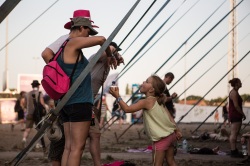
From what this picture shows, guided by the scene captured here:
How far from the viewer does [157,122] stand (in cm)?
477

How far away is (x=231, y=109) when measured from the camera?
28.2 ft

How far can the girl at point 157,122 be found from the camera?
4684 mm

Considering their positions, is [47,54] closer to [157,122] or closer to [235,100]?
[157,122]

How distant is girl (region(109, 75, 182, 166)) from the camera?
468 centimetres

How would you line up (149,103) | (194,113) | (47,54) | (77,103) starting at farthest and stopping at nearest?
(194,113) < (149,103) < (47,54) < (77,103)

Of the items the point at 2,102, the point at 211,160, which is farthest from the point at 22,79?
the point at 211,160

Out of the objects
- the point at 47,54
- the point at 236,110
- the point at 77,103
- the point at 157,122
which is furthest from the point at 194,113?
the point at 77,103

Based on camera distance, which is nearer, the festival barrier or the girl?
the girl

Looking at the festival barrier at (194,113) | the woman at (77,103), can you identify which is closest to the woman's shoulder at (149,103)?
the woman at (77,103)

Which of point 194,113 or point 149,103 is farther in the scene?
point 194,113

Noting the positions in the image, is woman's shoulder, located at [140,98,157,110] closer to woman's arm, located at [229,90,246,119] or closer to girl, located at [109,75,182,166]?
girl, located at [109,75,182,166]

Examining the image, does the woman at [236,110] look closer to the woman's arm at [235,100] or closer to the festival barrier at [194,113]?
the woman's arm at [235,100]

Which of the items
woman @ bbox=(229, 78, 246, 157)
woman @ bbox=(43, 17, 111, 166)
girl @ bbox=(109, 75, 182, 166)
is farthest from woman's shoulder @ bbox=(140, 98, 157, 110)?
woman @ bbox=(229, 78, 246, 157)

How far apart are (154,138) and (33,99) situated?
5443 mm
